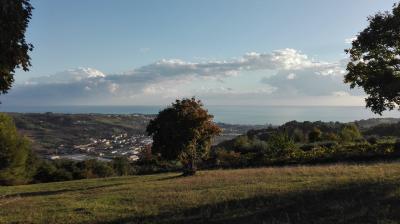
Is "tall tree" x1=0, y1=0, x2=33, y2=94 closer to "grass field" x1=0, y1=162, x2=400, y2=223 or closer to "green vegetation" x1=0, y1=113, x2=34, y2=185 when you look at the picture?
"grass field" x1=0, y1=162, x2=400, y2=223

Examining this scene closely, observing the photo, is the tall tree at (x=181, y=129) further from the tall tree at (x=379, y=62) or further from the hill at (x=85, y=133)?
the hill at (x=85, y=133)

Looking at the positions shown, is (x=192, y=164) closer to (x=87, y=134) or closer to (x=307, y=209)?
(x=307, y=209)

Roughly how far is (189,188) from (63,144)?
114 metres

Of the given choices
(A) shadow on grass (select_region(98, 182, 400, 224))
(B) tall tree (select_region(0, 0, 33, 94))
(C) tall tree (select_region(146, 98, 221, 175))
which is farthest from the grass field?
(C) tall tree (select_region(146, 98, 221, 175))

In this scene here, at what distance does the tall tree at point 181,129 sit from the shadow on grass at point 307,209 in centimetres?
1692

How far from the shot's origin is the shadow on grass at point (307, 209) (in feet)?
39.3

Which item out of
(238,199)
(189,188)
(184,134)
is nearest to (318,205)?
(238,199)

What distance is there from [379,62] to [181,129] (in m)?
16.9

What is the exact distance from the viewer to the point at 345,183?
18.0 meters

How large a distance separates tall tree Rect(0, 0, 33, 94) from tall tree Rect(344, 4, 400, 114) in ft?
42.2

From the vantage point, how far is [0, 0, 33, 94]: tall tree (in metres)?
12.5

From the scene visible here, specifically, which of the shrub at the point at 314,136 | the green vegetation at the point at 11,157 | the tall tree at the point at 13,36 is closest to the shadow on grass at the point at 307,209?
the tall tree at the point at 13,36

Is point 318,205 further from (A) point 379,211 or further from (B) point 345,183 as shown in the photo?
(B) point 345,183

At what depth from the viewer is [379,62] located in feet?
61.5
